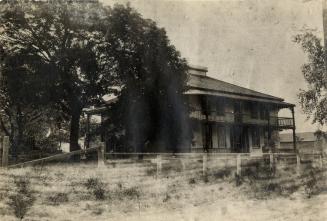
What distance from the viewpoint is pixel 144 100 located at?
600cm

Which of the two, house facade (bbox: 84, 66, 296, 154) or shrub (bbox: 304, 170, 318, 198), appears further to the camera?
house facade (bbox: 84, 66, 296, 154)

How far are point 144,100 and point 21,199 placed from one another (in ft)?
7.73

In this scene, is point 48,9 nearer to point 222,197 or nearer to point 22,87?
point 22,87

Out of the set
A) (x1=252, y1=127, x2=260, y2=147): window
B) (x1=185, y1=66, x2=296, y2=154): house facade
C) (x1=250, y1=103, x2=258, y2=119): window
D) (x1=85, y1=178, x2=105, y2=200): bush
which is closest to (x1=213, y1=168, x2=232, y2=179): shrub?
(x1=85, y1=178, x2=105, y2=200): bush

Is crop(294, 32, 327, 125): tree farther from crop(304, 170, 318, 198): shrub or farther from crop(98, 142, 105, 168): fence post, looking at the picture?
crop(98, 142, 105, 168): fence post

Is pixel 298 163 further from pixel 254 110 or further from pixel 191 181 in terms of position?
pixel 254 110

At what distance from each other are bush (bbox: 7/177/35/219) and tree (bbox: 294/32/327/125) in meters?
4.53

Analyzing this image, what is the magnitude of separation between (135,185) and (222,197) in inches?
50.6

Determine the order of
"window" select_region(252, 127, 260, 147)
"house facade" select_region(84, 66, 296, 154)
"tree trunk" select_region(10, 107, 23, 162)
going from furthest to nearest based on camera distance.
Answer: "window" select_region(252, 127, 260, 147) < "house facade" select_region(84, 66, 296, 154) < "tree trunk" select_region(10, 107, 23, 162)

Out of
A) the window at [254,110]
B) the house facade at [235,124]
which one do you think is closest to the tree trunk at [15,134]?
the house facade at [235,124]

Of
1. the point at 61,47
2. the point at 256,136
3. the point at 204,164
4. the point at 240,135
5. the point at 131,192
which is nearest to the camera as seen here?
the point at 131,192

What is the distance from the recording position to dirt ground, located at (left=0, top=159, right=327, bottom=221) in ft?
15.5

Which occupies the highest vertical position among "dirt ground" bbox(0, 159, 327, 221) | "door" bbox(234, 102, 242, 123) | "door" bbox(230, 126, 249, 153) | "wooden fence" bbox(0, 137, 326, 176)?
→ "door" bbox(234, 102, 242, 123)

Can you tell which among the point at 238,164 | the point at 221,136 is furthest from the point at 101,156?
the point at 221,136
